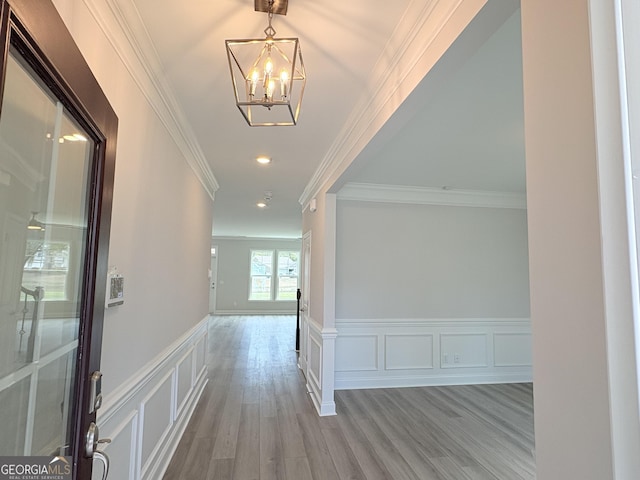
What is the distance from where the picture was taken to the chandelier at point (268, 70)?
4.62ft

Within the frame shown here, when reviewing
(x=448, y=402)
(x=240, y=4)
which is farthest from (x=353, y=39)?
(x=448, y=402)

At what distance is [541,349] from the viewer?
0.78 metres

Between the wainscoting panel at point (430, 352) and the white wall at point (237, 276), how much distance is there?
7.76 m

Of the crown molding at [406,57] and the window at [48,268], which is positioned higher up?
the crown molding at [406,57]

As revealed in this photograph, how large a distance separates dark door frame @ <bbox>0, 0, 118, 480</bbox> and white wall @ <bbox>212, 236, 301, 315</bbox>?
10842 mm

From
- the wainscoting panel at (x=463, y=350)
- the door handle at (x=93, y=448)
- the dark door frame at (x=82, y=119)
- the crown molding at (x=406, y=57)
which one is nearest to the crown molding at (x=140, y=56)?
the dark door frame at (x=82, y=119)

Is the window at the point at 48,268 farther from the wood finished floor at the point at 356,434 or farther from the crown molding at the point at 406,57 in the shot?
the wood finished floor at the point at 356,434

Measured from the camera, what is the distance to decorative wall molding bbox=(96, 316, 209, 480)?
166cm

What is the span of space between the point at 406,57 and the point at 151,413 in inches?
96.6

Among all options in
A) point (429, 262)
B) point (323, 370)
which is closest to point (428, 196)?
point (429, 262)

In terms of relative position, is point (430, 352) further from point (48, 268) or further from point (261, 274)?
point (261, 274)

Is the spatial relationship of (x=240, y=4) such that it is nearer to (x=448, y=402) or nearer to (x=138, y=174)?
(x=138, y=174)

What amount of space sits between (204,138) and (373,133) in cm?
156

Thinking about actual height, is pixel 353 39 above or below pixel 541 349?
above
